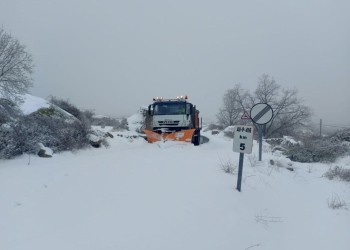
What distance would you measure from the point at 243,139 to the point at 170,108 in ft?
39.7

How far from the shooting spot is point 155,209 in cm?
521

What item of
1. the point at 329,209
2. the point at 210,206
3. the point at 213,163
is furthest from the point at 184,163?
the point at 329,209

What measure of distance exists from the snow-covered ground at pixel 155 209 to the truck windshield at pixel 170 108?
31.3 ft

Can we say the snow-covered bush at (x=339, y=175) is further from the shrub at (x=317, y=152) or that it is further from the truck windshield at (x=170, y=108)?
the truck windshield at (x=170, y=108)

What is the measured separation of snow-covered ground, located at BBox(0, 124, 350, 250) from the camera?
4.20 metres

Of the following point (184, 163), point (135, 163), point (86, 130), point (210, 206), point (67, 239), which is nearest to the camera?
point (67, 239)

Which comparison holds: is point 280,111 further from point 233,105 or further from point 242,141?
point 242,141

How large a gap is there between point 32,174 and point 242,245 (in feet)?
15.4

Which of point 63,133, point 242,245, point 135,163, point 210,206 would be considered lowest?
point 242,245

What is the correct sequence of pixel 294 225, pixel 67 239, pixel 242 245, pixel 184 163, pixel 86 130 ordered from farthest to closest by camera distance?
pixel 86 130
pixel 184 163
pixel 294 225
pixel 242 245
pixel 67 239

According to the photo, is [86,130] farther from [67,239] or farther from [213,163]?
[67,239]

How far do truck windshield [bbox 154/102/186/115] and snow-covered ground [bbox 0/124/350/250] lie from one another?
31.3 ft

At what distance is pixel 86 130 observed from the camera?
13641 mm

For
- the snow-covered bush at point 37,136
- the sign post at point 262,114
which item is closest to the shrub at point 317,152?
the sign post at point 262,114
